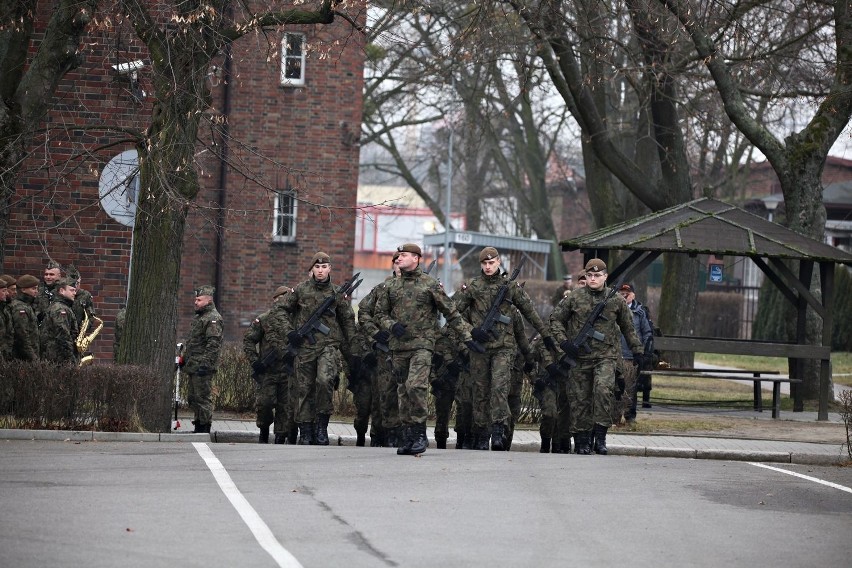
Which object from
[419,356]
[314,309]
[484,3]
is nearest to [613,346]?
[419,356]

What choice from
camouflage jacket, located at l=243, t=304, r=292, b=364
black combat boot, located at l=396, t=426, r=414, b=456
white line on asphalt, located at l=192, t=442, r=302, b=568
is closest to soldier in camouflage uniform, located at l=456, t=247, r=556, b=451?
black combat boot, located at l=396, t=426, r=414, b=456

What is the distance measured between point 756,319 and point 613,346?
25883 mm

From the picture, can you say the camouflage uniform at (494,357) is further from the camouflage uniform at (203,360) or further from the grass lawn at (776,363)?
the grass lawn at (776,363)

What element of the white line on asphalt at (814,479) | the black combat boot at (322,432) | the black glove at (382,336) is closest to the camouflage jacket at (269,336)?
the black combat boot at (322,432)

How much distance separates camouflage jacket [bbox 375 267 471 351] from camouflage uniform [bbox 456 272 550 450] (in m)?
0.51

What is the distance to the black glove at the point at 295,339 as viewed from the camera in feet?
46.4

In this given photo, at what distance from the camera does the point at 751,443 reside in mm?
16031

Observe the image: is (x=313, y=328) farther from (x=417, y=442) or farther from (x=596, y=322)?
(x=596, y=322)

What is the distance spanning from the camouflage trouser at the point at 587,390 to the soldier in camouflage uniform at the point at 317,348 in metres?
2.29

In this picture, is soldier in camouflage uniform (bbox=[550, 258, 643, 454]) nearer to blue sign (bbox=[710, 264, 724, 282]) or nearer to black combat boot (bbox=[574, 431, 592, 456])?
black combat boot (bbox=[574, 431, 592, 456])

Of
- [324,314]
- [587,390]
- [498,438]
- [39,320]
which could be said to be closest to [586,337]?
[587,390]

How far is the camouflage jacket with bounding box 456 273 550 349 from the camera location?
13.8 metres

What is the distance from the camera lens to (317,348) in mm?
14227

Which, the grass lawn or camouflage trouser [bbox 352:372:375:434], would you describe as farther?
the grass lawn
